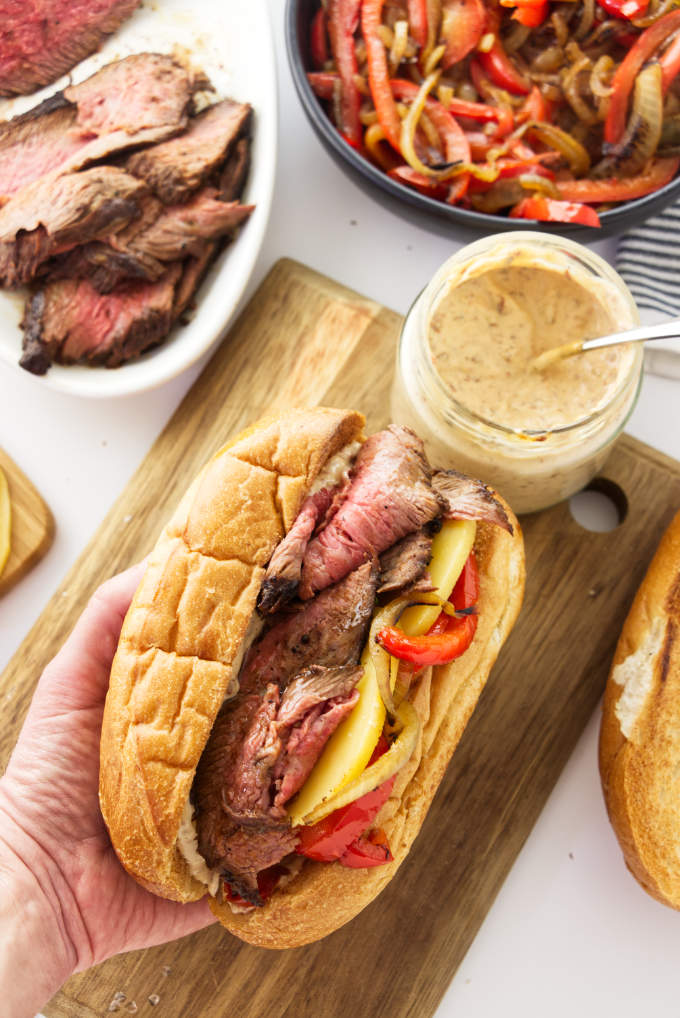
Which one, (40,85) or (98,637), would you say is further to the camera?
(40,85)

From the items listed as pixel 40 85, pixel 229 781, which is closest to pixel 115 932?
pixel 229 781

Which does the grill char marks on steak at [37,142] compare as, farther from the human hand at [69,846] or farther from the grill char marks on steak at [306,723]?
the grill char marks on steak at [306,723]

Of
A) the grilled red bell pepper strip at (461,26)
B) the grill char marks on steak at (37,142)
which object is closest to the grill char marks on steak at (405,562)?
the grilled red bell pepper strip at (461,26)

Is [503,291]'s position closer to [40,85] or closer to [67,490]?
[67,490]

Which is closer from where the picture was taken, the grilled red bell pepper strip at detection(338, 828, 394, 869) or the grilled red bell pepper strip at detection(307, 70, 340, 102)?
the grilled red bell pepper strip at detection(338, 828, 394, 869)

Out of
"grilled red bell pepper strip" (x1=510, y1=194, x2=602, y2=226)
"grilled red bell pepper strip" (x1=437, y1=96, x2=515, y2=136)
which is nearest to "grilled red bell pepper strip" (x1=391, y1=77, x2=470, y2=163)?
"grilled red bell pepper strip" (x1=437, y1=96, x2=515, y2=136)

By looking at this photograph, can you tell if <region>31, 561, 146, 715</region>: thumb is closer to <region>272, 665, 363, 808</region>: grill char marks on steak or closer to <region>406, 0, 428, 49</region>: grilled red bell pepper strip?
<region>272, 665, 363, 808</region>: grill char marks on steak

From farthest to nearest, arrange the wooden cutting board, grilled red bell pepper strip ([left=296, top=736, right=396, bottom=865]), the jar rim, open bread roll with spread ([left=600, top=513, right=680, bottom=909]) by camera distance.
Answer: the wooden cutting board
open bread roll with spread ([left=600, top=513, right=680, bottom=909])
the jar rim
grilled red bell pepper strip ([left=296, top=736, right=396, bottom=865])
